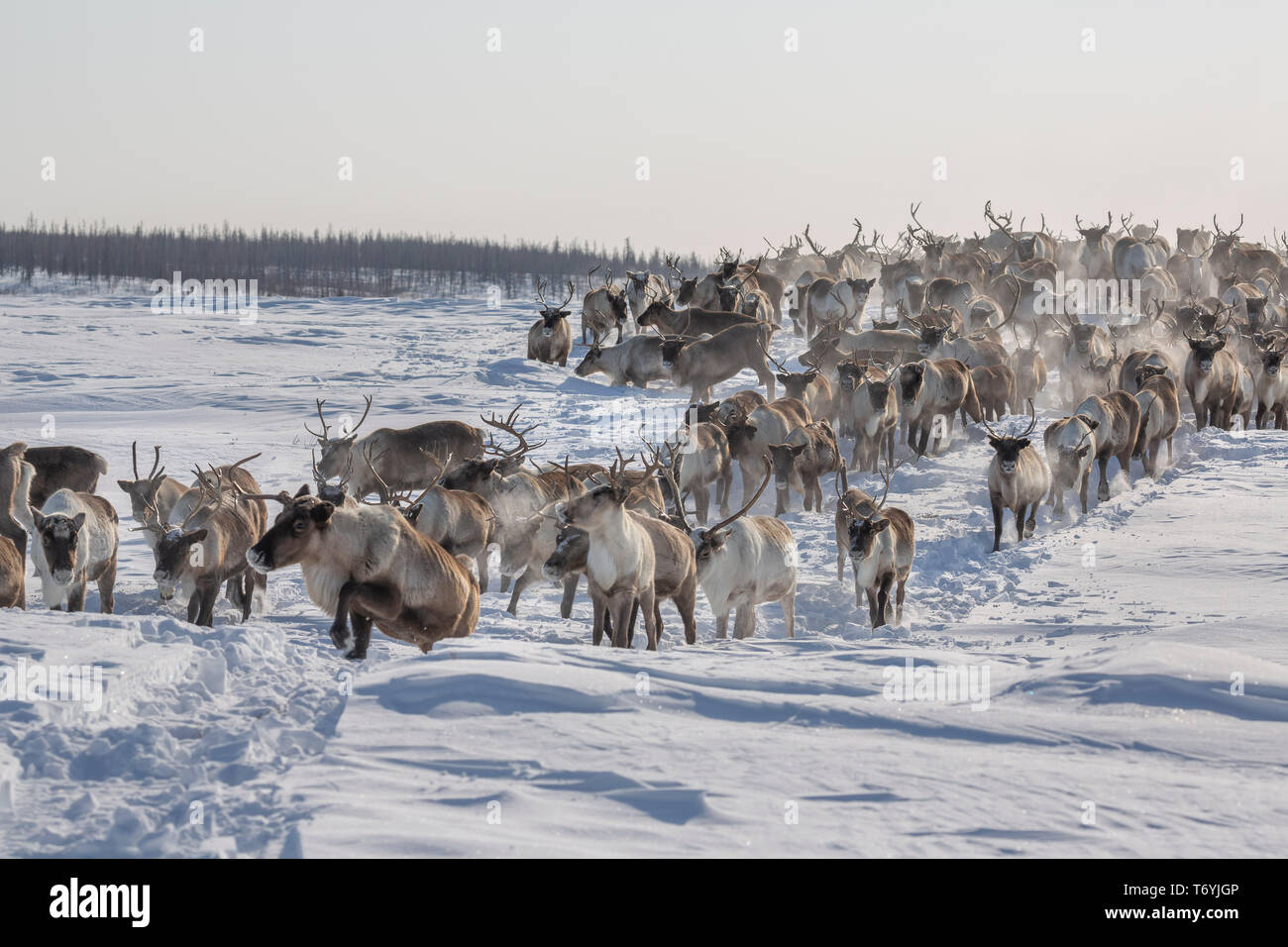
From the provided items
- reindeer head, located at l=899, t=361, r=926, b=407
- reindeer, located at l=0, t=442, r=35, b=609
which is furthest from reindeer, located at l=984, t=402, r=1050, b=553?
reindeer, located at l=0, t=442, r=35, b=609

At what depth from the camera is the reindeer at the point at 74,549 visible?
948 centimetres

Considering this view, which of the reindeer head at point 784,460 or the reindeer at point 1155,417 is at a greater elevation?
the reindeer at point 1155,417

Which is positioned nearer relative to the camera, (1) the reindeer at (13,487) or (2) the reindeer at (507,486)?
(1) the reindeer at (13,487)

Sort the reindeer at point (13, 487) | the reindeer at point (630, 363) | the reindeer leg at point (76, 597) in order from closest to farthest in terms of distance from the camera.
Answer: the reindeer leg at point (76, 597), the reindeer at point (13, 487), the reindeer at point (630, 363)

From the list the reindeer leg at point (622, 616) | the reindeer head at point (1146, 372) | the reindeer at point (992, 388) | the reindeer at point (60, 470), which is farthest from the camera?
the reindeer at point (992, 388)

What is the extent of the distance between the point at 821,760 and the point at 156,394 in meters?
19.2

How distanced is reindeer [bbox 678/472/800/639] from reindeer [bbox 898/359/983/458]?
793cm

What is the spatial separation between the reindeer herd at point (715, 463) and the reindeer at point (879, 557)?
29 mm

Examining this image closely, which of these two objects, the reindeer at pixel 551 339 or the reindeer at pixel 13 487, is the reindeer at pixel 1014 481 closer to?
the reindeer at pixel 13 487

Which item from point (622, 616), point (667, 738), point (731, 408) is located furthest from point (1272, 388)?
point (667, 738)

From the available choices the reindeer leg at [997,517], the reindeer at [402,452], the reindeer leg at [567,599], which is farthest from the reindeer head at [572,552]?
the reindeer leg at [997,517]

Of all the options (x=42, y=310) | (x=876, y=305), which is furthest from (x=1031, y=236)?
(x=42, y=310)

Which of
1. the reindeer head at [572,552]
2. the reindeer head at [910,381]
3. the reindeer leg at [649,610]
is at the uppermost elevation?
the reindeer head at [910,381]

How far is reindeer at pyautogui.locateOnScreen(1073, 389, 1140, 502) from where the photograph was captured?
634 inches
